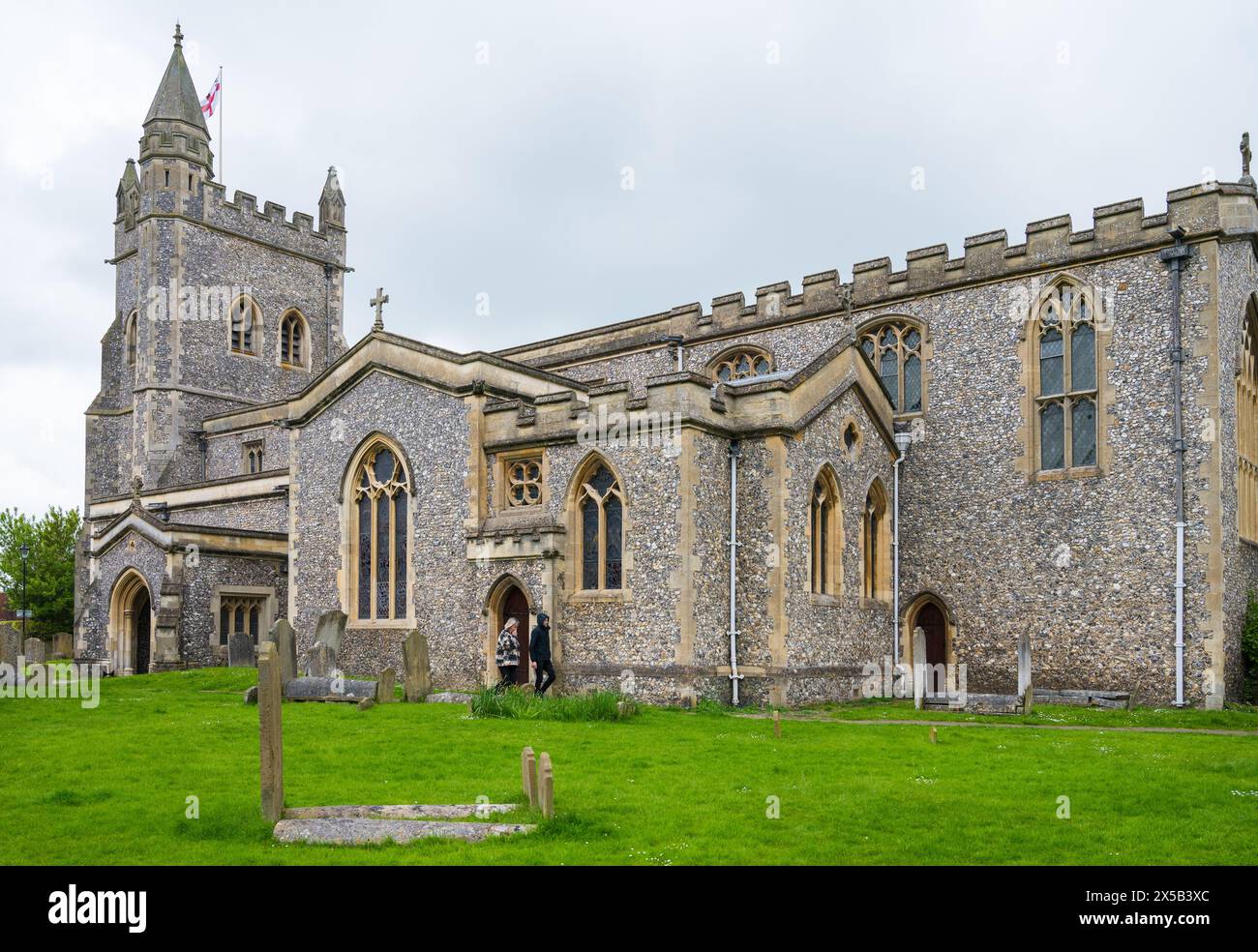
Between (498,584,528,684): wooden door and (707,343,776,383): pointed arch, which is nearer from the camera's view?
(498,584,528,684): wooden door

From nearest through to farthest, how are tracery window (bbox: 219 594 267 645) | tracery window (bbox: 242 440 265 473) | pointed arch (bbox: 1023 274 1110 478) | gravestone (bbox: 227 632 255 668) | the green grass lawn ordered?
1. the green grass lawn
2. pointed arch (bbox: 1023 274 1110 478)
3. gravestone (bbox: 227 632 255 668)
4. tracery window (bbox: 219 594 267 645)
5. tracery window (bbox: 242 440 265 473)

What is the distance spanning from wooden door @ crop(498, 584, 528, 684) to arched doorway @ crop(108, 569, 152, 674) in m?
13.6

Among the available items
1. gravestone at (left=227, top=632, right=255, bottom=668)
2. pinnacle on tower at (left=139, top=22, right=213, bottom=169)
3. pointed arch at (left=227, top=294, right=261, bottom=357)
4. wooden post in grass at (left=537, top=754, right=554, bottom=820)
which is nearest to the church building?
gravestone at (left=227, top=632, right=255, bottom=668)

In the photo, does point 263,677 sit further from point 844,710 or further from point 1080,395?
point 1080,395

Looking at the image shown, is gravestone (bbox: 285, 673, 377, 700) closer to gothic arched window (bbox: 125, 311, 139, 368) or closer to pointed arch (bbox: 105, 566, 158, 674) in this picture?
pointed arch (bbox: 105, 566, 158, 674)

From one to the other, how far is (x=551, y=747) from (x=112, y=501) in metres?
35.1

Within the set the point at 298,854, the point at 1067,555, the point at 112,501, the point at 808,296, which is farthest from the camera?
the point at 112,501

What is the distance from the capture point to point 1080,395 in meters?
23.7

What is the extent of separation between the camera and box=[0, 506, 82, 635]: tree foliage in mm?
52594

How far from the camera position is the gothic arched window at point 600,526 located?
22.0 metres

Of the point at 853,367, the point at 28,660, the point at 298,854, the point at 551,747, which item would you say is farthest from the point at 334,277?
the point at 298,854

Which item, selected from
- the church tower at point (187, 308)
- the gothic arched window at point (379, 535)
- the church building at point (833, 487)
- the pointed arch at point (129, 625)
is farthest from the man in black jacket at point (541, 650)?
the church tower at point (187, 308)

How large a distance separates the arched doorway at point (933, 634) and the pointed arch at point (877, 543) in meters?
0.87

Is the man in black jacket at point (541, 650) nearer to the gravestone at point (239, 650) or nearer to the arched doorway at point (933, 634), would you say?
the arched doorway at point (933, 634)
